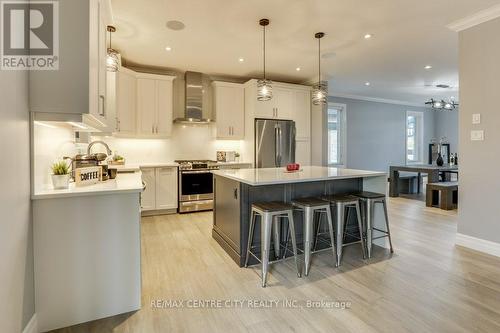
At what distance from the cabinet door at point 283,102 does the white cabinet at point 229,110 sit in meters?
0.70

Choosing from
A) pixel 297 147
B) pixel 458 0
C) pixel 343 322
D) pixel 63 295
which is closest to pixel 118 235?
pixel 63 295

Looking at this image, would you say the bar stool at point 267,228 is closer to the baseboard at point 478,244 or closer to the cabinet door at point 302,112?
the baseboard at point 478,244

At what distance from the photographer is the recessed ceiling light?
3295mm

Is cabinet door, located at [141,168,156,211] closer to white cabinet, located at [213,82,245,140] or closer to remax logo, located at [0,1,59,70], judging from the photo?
white cabinet, located at [213,82,245,140]

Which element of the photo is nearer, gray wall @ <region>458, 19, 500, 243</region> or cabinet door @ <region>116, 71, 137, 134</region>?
gray wall @ <region>458, 19, 500, 243</region>

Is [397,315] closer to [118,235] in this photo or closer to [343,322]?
[343,322]

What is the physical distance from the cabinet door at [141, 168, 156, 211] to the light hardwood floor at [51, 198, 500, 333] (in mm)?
1366

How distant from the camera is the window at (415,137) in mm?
9102

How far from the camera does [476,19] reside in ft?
10.0

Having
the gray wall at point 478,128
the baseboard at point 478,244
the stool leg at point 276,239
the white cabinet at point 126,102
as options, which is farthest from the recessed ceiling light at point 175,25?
the baseboard at point 478,244

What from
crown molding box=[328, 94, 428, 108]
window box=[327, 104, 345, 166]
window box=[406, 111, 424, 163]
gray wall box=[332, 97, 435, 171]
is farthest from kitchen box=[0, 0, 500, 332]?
window box=[406, 111, 424, 163]

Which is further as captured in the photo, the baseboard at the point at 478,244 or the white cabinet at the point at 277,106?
the white cabinet at the point at 277,106

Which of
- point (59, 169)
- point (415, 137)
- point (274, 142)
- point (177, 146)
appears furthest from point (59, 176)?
point (415, 137)

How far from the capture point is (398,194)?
6.61 meters
